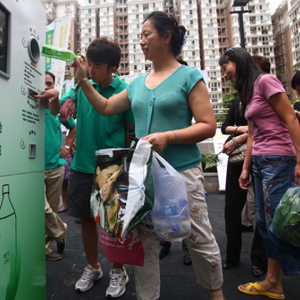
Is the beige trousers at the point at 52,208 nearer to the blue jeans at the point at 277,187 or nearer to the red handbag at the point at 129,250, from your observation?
the red handbag at the point at 129,250

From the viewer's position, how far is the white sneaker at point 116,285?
5.60 ft

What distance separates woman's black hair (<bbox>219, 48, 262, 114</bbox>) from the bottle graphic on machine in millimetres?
1573

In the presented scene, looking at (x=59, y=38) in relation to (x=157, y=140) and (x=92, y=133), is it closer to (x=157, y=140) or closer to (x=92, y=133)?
(x=92, y=133)

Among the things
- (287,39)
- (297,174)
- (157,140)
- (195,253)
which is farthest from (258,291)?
(287,39)

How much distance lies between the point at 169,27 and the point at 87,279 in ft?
5.86

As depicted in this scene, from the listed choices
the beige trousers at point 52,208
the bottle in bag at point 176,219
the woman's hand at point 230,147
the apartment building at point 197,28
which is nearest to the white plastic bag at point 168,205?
the bottle in bag at point 176,219

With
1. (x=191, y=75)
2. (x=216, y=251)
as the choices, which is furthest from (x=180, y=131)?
(x=216, y=251)

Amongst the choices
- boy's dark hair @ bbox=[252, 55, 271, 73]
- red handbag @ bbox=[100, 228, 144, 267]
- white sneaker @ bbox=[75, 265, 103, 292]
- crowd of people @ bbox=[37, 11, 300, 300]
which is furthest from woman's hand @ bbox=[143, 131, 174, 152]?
boy's dark hair @ bbox=[252, 55, 271, 73]

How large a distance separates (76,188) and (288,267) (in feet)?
4.91

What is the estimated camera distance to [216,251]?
1.39 m

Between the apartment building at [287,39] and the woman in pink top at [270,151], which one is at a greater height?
the apartment building at [287,39]

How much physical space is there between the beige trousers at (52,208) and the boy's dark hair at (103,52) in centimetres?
133

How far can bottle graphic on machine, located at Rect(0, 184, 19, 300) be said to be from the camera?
3.31 ft

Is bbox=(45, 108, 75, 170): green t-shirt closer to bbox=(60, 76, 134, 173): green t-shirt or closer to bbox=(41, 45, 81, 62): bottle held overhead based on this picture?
bbox=(60, 76, 134, 173): green t-shirt
